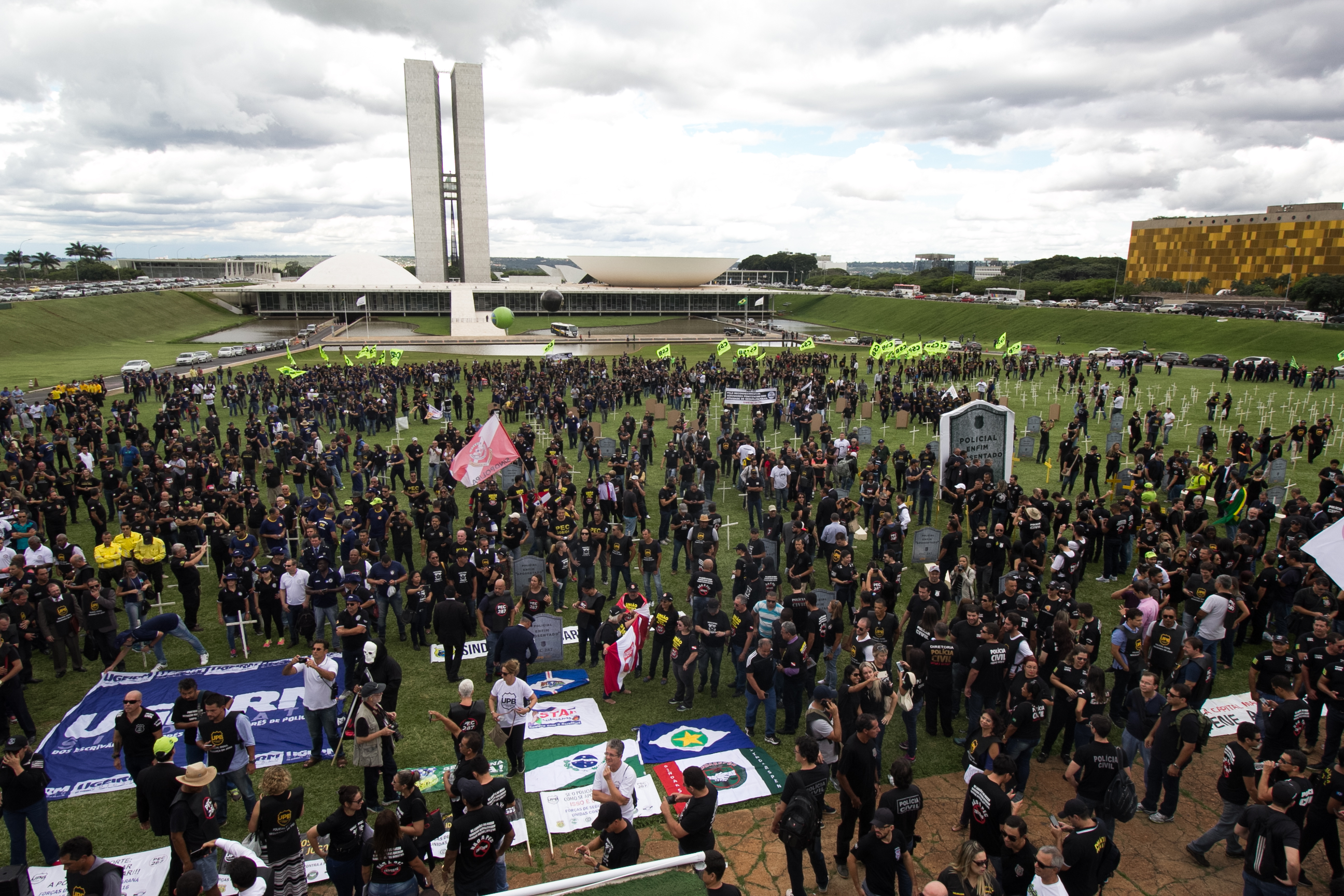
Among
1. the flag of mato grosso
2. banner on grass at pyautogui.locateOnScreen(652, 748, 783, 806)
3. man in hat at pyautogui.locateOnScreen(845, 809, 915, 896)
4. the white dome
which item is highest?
the white dome

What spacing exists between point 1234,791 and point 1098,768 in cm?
125

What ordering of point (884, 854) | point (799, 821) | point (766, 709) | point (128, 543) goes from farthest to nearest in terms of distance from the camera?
1. point (128, 543)
2. point (766, 709)
3. point (799, 821)
4. point (884, 854)

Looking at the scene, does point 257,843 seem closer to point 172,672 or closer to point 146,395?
point 172,672

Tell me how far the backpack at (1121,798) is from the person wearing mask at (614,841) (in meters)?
3.74

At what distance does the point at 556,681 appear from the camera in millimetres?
9250

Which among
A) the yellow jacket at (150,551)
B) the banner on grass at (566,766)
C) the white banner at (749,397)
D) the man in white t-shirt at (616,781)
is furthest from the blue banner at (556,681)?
the white banner at (749,397)

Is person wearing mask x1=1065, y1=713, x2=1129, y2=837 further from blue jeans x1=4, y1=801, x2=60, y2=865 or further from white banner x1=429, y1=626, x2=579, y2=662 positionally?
blue jeans x1=4, y1=801, x2=60, y2=865

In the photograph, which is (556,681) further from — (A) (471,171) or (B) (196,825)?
(A) (471,171)

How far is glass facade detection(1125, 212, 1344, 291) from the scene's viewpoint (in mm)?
95625

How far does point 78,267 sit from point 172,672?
143m

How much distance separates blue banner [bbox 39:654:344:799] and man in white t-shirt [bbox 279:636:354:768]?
23 centimetres

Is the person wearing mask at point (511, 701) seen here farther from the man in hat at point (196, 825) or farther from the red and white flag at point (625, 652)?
the man in hat at point (196, 825)

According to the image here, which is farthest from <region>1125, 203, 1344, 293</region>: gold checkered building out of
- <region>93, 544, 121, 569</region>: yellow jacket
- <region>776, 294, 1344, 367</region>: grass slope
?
<region>93, 544, 121, 569</region>: yellow jacket

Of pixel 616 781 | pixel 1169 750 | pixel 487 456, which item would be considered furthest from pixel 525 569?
pixel 1169 750
